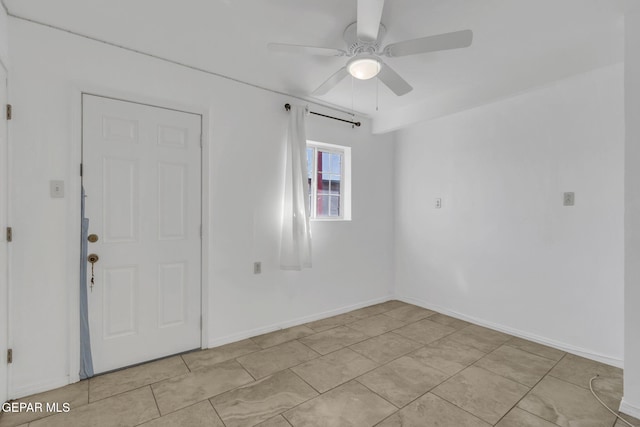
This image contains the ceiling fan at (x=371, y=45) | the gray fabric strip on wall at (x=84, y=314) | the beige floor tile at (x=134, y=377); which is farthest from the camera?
the gray fabric strip on wall at (x=84, y=314)

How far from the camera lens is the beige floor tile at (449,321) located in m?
3.32

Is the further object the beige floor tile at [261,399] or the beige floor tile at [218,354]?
the beige floor tile at [218,354]

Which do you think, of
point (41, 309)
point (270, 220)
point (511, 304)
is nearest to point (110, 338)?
point (41, 309)

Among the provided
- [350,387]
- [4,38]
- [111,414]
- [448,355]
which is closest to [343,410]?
[350,387]

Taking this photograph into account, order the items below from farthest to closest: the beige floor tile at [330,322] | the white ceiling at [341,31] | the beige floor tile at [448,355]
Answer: the beige floor tile at [330,322], the beige floor tile at [448,355], the white ceiling at [341,31]

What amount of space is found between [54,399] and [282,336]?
5.60 ft

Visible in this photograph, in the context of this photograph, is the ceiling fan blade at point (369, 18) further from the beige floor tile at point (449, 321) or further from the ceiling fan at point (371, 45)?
the beige floor tile at point (449, 321)

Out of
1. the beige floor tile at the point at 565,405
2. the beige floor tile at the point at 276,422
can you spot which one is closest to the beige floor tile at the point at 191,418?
the beige floor tile at the point at 276,422

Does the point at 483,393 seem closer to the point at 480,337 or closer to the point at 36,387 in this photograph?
the point at 480,337

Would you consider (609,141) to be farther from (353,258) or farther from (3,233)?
(3,233)

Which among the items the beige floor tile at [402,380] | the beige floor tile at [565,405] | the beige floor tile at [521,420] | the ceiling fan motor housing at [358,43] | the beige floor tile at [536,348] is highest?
the ceiling fan motor housing at [358,43]

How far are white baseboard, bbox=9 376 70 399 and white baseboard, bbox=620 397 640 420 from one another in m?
3.65

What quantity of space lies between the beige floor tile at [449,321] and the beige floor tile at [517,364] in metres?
0.57

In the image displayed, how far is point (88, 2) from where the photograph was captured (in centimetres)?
182
